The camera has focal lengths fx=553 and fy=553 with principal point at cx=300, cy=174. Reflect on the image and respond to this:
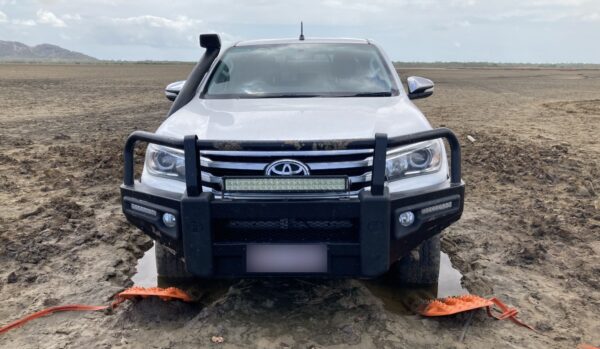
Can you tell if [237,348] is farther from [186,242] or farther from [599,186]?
[599,186]

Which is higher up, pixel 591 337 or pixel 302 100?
pixel 302 100

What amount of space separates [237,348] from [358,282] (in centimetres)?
123

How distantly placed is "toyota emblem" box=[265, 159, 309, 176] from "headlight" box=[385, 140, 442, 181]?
0.51 meters

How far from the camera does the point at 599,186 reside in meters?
6.59

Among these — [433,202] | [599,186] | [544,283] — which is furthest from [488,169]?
[433,202]

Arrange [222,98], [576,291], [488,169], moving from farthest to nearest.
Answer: [488,169] < [222,98] < [576,291]

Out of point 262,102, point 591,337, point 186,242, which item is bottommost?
point 591,337

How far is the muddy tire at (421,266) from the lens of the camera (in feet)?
12.8

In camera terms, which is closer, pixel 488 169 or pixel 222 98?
pixel 222 98

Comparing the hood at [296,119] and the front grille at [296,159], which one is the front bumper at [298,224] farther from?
the hood at [296,119]

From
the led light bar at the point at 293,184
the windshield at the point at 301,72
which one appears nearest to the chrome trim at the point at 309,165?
the led light bar at the point at 293,184

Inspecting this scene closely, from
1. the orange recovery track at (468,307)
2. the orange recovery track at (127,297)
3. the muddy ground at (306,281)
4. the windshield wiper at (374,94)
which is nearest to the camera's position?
the muddy ground at (306,281)

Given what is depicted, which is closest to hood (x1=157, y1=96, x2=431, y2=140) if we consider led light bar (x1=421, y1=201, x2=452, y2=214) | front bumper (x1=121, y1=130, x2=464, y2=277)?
front bumper (x1=121, y1=130, x2=464, y2=277)

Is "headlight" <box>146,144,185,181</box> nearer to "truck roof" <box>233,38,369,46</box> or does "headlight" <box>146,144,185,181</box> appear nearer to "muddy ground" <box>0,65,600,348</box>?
"muddy ground" <box>0,65,600,348</box>
